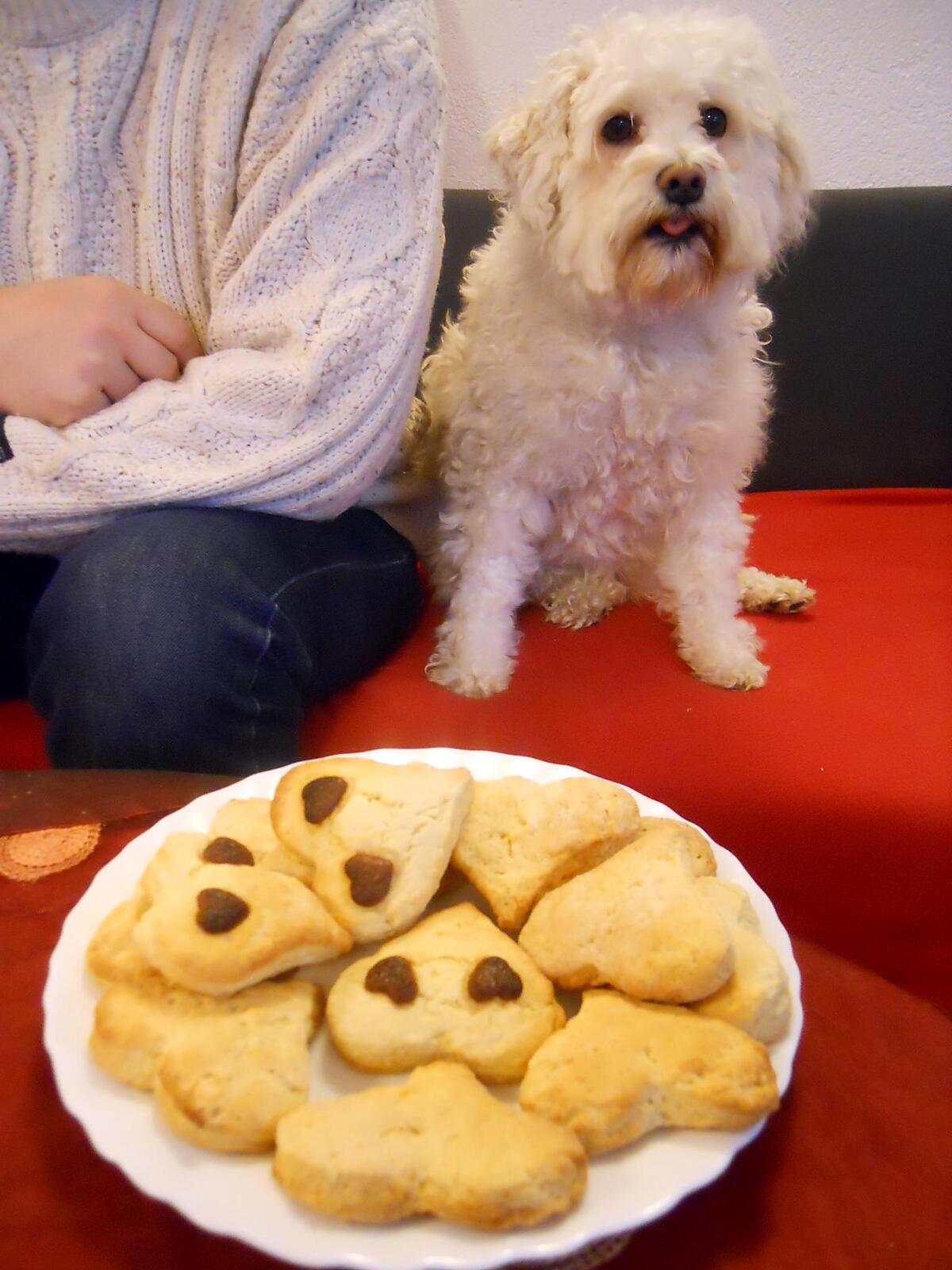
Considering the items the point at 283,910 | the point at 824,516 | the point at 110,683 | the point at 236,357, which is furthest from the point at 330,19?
the point at 824,516

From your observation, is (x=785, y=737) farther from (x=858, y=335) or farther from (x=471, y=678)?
(x=858, y=335)

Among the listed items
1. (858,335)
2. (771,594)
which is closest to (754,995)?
(771,594)

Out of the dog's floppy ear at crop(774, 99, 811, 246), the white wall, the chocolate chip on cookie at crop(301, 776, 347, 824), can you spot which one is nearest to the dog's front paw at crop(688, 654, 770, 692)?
the dog's floppy ear at crop(774, 99, 811, 246)

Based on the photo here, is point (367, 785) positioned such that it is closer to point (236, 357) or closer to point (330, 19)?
point (236, 357)

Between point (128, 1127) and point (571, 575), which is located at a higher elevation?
point (128, 1127)

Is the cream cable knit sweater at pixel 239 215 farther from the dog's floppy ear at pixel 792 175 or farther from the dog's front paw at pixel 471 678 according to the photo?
the dog's floppy ear at pixel 792 175

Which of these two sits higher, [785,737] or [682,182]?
[682,182]
